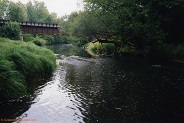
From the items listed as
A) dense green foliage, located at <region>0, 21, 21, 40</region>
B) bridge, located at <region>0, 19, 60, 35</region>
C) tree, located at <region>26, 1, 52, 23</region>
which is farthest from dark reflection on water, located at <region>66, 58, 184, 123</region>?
tree, located at <region>26, 1, 52, 23</region>

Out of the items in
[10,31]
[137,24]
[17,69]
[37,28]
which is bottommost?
[17,69]

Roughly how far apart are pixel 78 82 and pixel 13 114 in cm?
696

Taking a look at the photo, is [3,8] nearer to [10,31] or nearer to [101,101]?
[10,31]

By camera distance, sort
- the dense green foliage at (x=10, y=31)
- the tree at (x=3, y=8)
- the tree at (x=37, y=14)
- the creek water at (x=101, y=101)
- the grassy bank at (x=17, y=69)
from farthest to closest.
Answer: the tree at (x=37, y=14), the tree at (x=3, y=8), the dense green foliage at (x=10, y=31), the grassy bank at (x=17, y=69), the creek water at (x=101, y=101)

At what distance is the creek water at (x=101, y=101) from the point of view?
9312mm

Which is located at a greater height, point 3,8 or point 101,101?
point 3,8

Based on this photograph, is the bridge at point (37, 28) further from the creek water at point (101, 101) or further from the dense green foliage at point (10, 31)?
the creek water at point (101, 101)

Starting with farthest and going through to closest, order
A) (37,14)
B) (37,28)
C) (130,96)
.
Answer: (37,14), (37,28), (130,96)

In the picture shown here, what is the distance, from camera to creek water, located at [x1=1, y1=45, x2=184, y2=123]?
9.31m

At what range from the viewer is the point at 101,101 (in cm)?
1152

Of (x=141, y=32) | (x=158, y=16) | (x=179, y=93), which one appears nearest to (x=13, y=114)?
(x=179, y=93)

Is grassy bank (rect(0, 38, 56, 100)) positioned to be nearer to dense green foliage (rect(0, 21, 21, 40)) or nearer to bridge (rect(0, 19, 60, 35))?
dense green foliage (rect(0, 21, 21, 40))


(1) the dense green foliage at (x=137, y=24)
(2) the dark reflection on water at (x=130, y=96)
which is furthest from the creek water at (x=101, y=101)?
(1) the dense green foliage at (x=137, y=24)

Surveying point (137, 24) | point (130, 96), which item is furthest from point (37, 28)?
point (130, 96)
